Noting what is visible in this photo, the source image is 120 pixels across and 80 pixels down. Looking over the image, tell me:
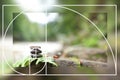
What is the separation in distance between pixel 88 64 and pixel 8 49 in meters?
0.55

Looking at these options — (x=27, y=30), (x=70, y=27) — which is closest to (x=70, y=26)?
(x=70, y=27)

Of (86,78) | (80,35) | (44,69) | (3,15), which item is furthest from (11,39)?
(86,78)

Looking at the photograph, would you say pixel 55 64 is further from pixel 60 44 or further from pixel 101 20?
pixel 101 20

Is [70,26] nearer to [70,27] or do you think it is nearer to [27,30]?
[70,27]

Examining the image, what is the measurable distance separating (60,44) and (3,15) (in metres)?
0.43

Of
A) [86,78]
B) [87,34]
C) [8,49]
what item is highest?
[87,34]

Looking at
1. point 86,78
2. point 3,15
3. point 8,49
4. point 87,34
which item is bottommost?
point 86,78

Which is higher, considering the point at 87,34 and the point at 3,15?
the point at 3,15

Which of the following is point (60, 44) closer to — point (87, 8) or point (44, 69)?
point (44, 69)

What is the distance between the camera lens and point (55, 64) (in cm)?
165

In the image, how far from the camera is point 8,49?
1.66 meters

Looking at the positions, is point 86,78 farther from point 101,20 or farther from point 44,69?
point 101,20

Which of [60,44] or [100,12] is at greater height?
[100,12]

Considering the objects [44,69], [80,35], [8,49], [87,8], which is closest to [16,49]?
[8,49]
